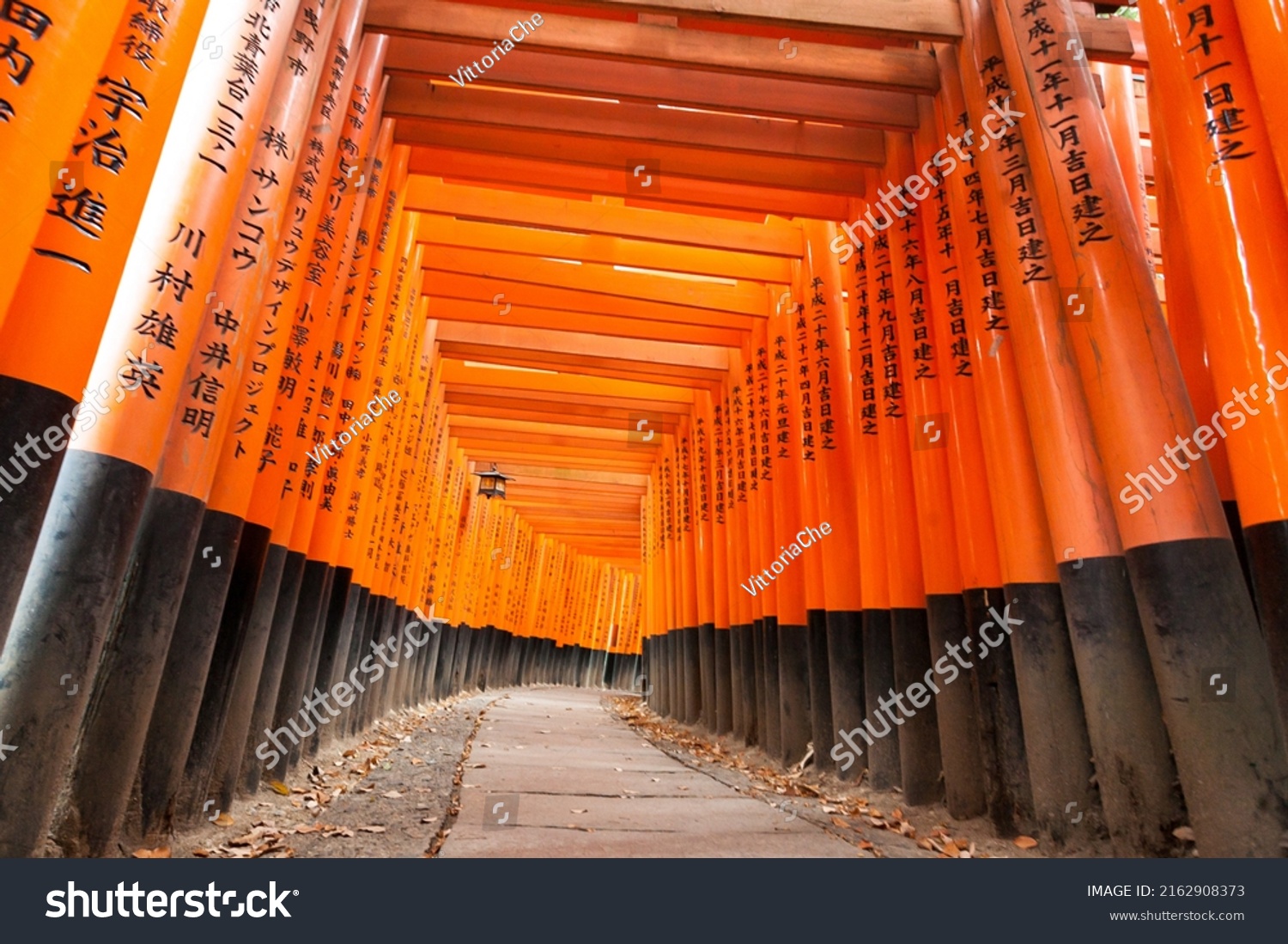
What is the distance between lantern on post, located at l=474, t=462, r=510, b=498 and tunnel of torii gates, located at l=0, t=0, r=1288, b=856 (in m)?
5.57

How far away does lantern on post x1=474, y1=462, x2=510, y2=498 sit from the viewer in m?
13.2

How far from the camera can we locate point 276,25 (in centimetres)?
297

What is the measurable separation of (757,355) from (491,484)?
7027 mm

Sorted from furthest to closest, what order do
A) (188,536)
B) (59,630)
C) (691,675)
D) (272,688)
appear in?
(691,675) → (272,688) → (188,536) → (59,630)

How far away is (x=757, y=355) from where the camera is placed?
7668mm

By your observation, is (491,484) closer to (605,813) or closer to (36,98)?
(605,813)

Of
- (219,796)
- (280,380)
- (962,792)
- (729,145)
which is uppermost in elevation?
(729,145)

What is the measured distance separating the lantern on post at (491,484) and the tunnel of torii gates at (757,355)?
557cm

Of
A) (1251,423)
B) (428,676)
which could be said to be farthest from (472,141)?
(428,676)

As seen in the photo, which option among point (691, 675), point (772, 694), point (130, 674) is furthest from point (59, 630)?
point (691, 675)

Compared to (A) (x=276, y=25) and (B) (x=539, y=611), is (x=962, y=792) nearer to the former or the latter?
(A) (x=276, y=25)

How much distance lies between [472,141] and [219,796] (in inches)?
181

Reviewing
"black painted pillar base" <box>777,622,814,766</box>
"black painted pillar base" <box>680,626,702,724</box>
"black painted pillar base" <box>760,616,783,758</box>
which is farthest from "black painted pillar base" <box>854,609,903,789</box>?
"black painted pillar base" <box>680,626,702,724</box>

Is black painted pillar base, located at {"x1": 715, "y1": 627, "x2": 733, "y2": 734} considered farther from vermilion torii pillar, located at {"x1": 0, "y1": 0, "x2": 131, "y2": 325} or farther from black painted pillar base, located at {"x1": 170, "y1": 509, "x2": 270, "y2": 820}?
vermilion torii pillar, located at {"x1": 0, "y1": 0, "x2": 131, "y2": 325}
